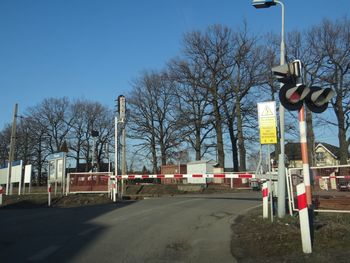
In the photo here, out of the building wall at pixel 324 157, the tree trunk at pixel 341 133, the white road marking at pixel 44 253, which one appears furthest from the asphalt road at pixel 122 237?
the building wall at pixel 324 157

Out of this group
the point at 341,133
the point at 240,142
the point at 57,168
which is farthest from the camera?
the point at 240,142

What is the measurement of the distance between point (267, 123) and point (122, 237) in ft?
16.1

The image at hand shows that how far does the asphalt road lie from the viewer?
842 cm

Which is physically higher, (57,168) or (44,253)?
(57,168)

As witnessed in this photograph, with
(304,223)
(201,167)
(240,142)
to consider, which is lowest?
(304,223)

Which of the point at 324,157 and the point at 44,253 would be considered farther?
the point at 324,157

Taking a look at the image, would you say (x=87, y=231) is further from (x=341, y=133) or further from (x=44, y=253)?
(x=341, y=133)

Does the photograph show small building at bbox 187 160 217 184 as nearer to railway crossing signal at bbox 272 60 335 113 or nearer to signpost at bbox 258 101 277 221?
signpost at bbox 258 101 277 221

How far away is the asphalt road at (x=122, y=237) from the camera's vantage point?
8.42 m

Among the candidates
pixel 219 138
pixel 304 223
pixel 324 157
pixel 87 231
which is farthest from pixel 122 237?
pixel 324 157

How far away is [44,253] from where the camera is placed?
8.73m

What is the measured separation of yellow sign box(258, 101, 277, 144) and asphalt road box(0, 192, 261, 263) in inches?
101

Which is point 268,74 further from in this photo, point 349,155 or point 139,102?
point 139,102

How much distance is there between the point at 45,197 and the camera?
25641 millimetres
